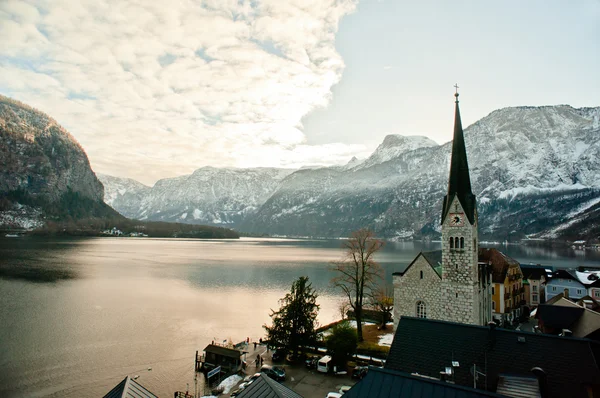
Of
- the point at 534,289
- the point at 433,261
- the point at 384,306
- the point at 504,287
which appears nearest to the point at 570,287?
the point at 534,289

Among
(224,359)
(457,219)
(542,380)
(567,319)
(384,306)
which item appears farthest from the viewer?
(384,306)

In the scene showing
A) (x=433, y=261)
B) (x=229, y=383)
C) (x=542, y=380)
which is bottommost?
(x=229, y=383)

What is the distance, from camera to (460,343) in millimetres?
21047

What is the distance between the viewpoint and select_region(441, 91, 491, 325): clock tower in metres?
32.5

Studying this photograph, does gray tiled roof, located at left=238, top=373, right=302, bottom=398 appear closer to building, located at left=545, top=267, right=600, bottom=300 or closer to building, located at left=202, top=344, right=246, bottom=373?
building, located at left=202, top=344, right=246, bottom=373

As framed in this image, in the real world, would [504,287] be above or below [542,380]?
above

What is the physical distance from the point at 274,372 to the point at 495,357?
57.3ft

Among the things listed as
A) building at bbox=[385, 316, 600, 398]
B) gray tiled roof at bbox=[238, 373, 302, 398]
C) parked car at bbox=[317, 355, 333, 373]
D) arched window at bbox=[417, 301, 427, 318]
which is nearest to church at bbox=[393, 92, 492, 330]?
arched window at bbox=[417, 301, 427, 318]

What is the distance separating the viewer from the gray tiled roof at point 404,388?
12.9 meters

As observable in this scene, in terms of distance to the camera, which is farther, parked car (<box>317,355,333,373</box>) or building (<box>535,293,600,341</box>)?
building (<box>535,293,600,341</box>)

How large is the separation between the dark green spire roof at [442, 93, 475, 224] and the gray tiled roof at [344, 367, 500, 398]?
2190 centimetres

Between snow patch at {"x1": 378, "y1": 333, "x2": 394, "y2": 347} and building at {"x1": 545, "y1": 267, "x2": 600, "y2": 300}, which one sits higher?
building at {"x1": 545, "y1": 267, "x2": 600, "y2": 300}

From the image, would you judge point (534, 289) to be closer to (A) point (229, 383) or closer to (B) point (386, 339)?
(B) point (386, 339)

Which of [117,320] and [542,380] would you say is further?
[117,320]
